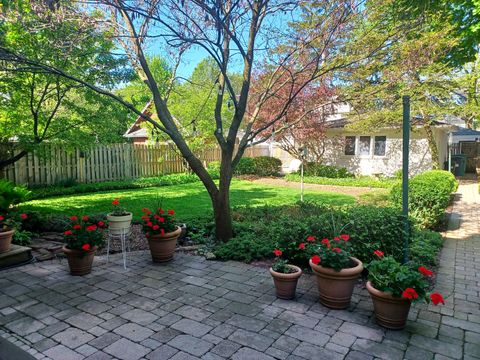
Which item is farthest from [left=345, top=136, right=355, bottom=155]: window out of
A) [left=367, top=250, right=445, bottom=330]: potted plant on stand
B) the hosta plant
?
[left=367, top=250, right=445, bottom=330]: potted plant on stand

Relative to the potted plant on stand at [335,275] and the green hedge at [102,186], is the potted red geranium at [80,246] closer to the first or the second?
the potted plant on stand at [335,275]

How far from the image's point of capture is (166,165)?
15672 millimetres

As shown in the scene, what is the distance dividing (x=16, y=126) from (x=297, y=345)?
7884mm

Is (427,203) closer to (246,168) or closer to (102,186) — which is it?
(102,186)

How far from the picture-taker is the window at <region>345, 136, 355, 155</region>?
1650 cm

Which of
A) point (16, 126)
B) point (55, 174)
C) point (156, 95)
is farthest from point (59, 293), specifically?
point (55, 174)

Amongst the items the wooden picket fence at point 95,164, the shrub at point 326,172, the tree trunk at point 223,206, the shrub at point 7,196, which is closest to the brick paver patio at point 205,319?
the tree trunk at point 223,206

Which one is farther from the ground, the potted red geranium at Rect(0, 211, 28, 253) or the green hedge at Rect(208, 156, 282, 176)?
the green hedge at Rect(208, 156, 282, 176)

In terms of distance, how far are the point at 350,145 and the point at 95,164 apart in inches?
465

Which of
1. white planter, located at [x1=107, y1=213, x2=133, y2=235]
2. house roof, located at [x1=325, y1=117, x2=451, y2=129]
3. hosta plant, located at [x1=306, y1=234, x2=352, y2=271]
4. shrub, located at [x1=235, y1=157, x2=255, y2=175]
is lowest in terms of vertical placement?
hosta plant, located at [x1=306, y1=234, x2=352, y2=271]

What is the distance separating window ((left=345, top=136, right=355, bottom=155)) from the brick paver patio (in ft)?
41.9

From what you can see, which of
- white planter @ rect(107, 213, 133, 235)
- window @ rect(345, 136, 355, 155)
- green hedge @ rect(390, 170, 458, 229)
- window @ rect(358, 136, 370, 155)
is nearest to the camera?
white planter @ rect(107, 213, 133, 235)

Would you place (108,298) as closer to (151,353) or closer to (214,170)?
(151,353)

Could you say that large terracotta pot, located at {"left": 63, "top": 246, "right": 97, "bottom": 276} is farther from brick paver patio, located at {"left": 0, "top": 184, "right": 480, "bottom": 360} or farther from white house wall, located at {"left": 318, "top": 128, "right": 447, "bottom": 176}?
white house wall, located at {"left": 318, "top": 128, "right": 447, "bottom": 176}
